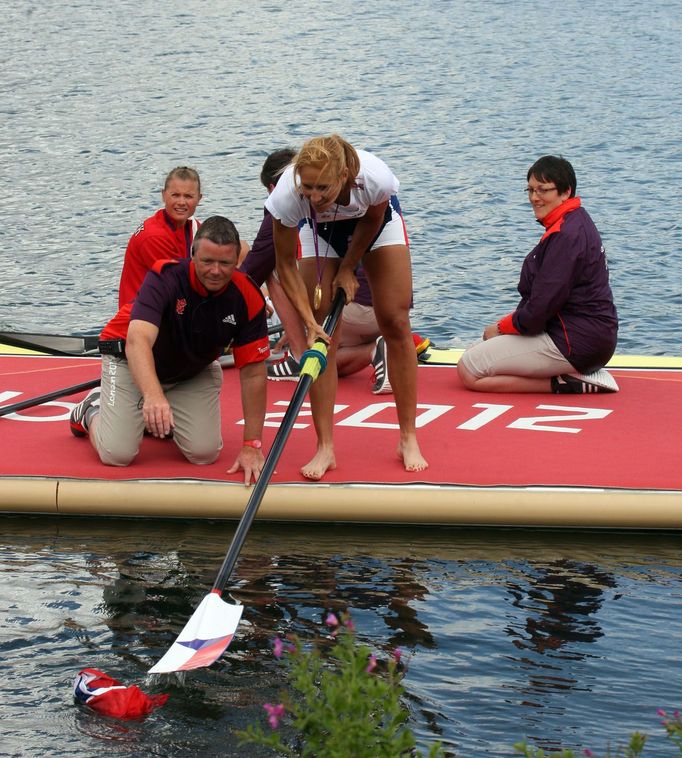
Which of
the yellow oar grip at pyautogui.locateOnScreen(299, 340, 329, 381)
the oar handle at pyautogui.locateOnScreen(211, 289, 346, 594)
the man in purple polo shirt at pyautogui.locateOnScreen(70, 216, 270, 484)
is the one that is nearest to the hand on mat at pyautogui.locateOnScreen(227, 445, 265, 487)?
the man in purple polo shirt at pyautogui.locateOnScreen(70, 216, 270, 484)

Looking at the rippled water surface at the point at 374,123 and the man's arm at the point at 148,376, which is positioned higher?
the rippled water surface at the point at 374,123

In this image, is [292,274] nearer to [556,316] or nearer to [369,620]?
[369,620]

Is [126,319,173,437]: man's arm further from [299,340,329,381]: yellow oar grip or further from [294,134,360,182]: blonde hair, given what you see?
[294,134,360,182]: blonde hair

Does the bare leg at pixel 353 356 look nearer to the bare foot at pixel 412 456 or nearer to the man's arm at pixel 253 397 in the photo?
the bare foot at pixel 412 456

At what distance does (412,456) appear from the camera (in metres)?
5.86

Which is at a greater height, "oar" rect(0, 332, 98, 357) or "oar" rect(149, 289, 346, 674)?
"oar" rect(0, 332, 98, 357)

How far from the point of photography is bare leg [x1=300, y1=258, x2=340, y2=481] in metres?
5.74

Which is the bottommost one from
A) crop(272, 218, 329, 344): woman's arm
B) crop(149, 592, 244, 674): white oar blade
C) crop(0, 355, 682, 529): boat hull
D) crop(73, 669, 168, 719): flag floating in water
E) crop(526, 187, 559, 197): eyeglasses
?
crop(73, 669, 168, 719): flag floating in water

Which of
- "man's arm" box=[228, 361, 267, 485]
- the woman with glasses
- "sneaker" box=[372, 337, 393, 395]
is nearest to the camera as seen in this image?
"man's arm" box=[228, 361, 267, 485]

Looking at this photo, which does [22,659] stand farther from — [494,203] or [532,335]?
[494,203]

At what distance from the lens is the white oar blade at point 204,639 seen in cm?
422

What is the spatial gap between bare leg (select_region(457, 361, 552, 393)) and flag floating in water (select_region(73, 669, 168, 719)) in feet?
10.4

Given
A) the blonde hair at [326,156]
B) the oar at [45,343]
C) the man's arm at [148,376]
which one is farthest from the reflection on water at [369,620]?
the oar at [45,343]

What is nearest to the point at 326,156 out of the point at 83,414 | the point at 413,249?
the point at 83,414
